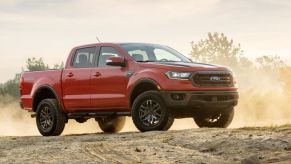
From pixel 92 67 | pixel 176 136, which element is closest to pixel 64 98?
pixel 92 67

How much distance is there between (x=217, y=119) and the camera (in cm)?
1473

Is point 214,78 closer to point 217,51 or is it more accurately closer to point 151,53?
point 151,53

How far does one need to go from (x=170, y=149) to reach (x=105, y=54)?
14.4 ft

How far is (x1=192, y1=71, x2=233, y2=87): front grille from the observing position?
1336cm

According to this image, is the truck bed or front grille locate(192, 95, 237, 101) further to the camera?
the truck bed

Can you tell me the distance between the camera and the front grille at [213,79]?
13.4 meters

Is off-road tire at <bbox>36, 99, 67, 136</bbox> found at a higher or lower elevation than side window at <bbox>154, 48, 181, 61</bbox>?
lower

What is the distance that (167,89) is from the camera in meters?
13.2

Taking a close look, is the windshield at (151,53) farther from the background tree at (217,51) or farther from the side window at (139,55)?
the background tree at (217,51)

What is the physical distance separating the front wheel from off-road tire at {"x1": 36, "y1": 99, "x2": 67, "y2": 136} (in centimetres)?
290

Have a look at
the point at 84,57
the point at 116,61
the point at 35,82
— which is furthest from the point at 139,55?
the point at 35,82

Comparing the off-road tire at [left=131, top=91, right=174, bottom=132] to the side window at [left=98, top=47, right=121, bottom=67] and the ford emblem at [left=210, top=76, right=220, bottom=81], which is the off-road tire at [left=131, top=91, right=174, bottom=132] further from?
the side window at [left=98, top=47, right=121, bottom=67]

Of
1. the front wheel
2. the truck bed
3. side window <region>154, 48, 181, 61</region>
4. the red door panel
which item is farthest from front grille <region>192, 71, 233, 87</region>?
the truck bed

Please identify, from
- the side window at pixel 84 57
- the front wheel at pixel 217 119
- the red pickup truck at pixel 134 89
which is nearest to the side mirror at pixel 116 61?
the red pickup truck at pixel 134 89
